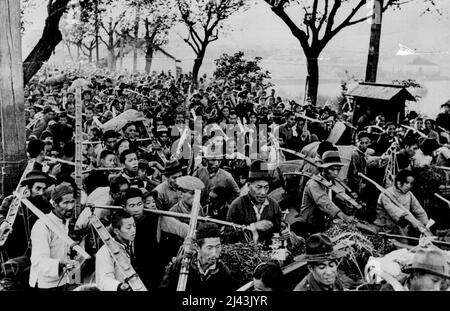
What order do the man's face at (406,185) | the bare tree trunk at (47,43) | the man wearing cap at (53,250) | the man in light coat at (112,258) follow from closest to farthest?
the man in light coat at (112,258) < the man wearing cap at (53,250) < the man's face at (406,185) < the bare tree trunk at (47,43)

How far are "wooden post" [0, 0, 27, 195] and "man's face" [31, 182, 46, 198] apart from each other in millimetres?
1019

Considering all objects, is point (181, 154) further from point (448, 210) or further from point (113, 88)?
point (448, 210)

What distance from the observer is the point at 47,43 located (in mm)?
6699

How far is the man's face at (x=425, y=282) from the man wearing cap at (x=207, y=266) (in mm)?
1280

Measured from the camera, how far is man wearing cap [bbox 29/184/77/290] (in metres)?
4.16

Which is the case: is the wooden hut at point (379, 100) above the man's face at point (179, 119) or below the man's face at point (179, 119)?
above

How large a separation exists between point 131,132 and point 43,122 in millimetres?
1297

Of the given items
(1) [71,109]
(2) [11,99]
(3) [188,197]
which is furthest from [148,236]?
(1) [71,109]

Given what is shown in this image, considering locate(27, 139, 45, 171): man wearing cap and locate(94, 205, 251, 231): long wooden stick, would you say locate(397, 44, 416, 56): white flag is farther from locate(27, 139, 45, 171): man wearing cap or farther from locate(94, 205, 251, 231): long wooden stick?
locate(27, 139, 45, 171): man wearing cap

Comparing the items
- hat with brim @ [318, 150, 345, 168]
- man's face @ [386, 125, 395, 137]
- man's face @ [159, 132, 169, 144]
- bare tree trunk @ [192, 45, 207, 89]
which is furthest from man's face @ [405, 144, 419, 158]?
man's face @ [159, 132, 169, 144]

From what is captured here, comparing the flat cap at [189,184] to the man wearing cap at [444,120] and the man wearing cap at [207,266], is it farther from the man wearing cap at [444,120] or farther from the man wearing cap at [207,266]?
the man wearing cap at [444,120]

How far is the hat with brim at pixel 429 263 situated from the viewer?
12.1 ft

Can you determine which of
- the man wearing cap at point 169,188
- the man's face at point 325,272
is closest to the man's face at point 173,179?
the man wearing cap at point 169,188

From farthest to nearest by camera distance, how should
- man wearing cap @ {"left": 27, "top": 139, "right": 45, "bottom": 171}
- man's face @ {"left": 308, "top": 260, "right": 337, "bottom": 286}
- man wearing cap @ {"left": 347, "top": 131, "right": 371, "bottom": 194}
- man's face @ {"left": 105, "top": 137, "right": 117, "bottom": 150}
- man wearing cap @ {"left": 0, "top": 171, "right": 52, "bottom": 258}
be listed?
1. man wearing cap @ {"left": 347, "top": 131, "right": 371, "bottom": 194}
2. man's face @ {"left": 105, "top": 137, "right": 117, "bottom": 150}
3. man wearing cap @ {"left": 27, "top": 139, "right": 45, "bottom": 171}
4. man wearing cap @ {"left": 0, "top": 171, "right": 52, "bottom": 258}
5. man's face @ {"left": 308, "top": 260, "right": 337, "bottom": 286}
